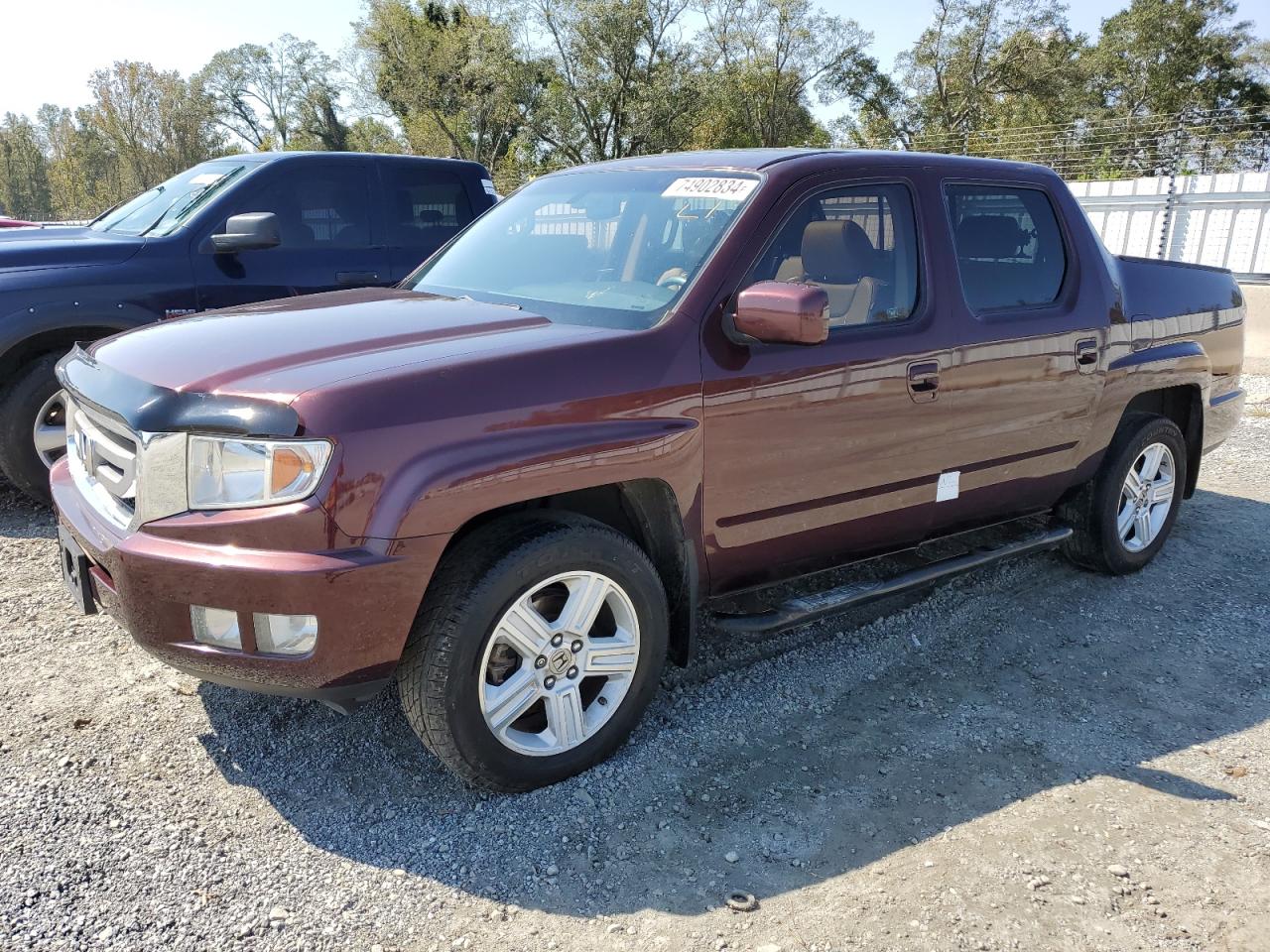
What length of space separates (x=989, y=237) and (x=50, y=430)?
470 centimetres

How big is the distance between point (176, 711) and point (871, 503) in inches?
99.3

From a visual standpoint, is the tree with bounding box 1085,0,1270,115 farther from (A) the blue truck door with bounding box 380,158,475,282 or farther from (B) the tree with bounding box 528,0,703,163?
(A) the blue truck door with bounding box 380,158,475,282

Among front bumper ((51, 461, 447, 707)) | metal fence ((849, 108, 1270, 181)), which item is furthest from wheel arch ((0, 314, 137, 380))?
metal fence ((849, 108, 1270, 181))

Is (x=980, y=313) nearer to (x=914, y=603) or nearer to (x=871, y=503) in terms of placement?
(x=871, y=503)

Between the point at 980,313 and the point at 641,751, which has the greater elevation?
the point at 980,313

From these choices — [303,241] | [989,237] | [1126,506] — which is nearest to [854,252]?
[989,237]

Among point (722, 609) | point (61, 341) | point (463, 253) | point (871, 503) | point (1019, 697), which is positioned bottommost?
point (1019, 697)

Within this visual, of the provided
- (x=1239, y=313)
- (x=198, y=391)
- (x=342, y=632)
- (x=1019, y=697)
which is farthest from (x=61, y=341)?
(x=1239, y=313)

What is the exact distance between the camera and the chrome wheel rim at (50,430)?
5113 millimetres

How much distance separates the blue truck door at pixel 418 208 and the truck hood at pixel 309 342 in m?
3.10

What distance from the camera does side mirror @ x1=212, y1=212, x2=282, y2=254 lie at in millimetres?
5270

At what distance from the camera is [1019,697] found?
11.9 feet

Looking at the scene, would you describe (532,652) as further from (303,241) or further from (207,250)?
(303,241)

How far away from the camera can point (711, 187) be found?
3.41 m
